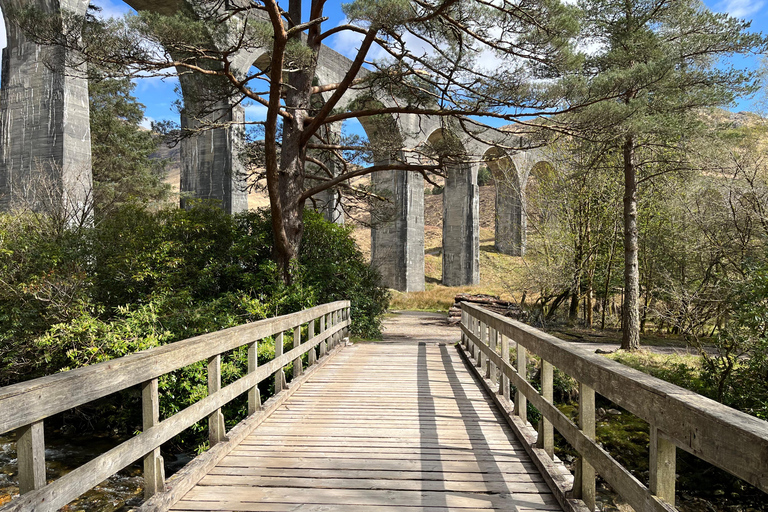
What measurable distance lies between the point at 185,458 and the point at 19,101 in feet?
29.8

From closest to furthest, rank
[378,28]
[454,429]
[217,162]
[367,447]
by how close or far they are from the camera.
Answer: [367,447] < [454,429] < [378,28] < [217,162]

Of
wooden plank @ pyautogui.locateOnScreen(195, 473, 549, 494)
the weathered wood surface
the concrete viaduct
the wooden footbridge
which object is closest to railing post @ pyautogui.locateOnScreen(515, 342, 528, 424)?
the wooden footbridge

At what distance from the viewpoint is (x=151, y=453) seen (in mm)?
2398

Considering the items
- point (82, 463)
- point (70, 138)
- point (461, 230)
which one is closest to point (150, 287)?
point (82, 463)

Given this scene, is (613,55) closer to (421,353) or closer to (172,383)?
(421,353)

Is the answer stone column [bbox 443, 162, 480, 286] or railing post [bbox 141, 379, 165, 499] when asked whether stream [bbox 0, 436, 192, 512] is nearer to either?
railing post [bbox 141, 379, 165, 499]

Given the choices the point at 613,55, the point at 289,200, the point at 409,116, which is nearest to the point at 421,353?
the point at 289,200

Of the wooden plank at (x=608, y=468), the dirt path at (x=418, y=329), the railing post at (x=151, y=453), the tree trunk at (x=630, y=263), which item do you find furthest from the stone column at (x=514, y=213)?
the railing post at (x=151, y=453)

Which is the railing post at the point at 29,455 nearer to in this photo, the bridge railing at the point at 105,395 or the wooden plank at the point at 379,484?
the bridge railing at the point at 105,395

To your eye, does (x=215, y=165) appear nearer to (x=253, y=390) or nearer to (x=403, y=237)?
(x=403, y=237)

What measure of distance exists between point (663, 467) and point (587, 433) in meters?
0.73

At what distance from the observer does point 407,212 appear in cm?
2266

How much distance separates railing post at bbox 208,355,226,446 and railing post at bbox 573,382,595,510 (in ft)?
6.37

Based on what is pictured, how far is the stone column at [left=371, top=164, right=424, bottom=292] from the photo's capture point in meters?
22.6
